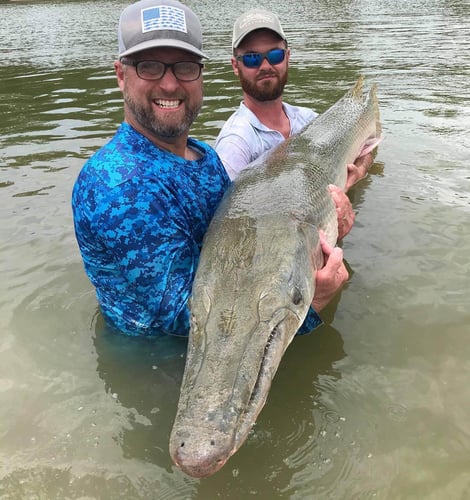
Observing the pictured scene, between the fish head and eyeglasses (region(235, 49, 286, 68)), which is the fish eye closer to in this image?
the fish head

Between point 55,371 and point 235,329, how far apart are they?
71.4 inches

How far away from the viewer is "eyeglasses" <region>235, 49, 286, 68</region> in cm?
471

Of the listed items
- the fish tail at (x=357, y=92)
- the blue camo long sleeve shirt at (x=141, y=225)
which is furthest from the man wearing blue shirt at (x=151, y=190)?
the fish tail at (x=357, y=92)

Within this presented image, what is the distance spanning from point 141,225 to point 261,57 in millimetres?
2690

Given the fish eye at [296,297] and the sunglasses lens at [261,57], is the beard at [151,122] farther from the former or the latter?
the sunglasses lens at [261,57]

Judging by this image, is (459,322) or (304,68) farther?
(304,68)

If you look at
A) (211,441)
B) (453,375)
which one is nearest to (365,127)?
(453,375)

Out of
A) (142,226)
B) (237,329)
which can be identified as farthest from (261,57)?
(237,329)

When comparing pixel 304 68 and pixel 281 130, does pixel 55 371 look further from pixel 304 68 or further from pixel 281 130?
pixel 304 68

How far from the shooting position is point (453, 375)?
11.0 feet

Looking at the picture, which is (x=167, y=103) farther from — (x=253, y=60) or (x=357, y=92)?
(x=357, y=92)

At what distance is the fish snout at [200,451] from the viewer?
1979 mm

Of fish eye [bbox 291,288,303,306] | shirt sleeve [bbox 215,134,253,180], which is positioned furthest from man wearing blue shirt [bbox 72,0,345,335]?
shirt sleeve [bbox 215,134,253,180]

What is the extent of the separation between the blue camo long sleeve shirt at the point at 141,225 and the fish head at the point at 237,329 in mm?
195
